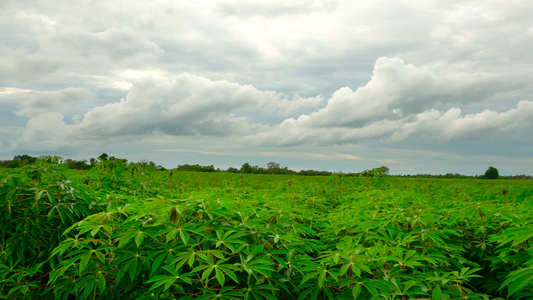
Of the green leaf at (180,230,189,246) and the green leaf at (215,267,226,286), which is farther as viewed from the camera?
the green leaf at (180,230,189,246)

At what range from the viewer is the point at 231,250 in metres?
2.58

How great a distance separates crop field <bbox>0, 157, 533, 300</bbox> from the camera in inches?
92.3

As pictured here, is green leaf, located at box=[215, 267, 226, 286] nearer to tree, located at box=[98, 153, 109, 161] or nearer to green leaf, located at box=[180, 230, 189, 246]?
green leaf, located at box=[180, 230, 189, 246]

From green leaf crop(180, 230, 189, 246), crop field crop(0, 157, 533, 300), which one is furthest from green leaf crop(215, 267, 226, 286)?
green leaf crop(180, 230, 189, 246)

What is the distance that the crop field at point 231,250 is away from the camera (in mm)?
2344

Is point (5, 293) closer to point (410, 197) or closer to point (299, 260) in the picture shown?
point (299, 260)

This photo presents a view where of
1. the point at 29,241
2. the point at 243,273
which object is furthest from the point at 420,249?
the point at 29,241

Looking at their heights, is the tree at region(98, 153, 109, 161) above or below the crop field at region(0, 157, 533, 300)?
above

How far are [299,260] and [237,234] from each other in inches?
22.1

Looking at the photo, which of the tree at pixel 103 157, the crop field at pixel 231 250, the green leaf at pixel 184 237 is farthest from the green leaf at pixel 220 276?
the tree at pixel 103 157

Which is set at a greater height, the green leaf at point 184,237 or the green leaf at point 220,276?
the green leaf at point 184,237

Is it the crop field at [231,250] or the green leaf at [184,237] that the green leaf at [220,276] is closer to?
the crop field at [231,250]

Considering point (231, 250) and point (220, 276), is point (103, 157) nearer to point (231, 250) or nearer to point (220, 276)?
point (231, 250)

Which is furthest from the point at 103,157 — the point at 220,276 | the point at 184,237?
the point at 220,276
